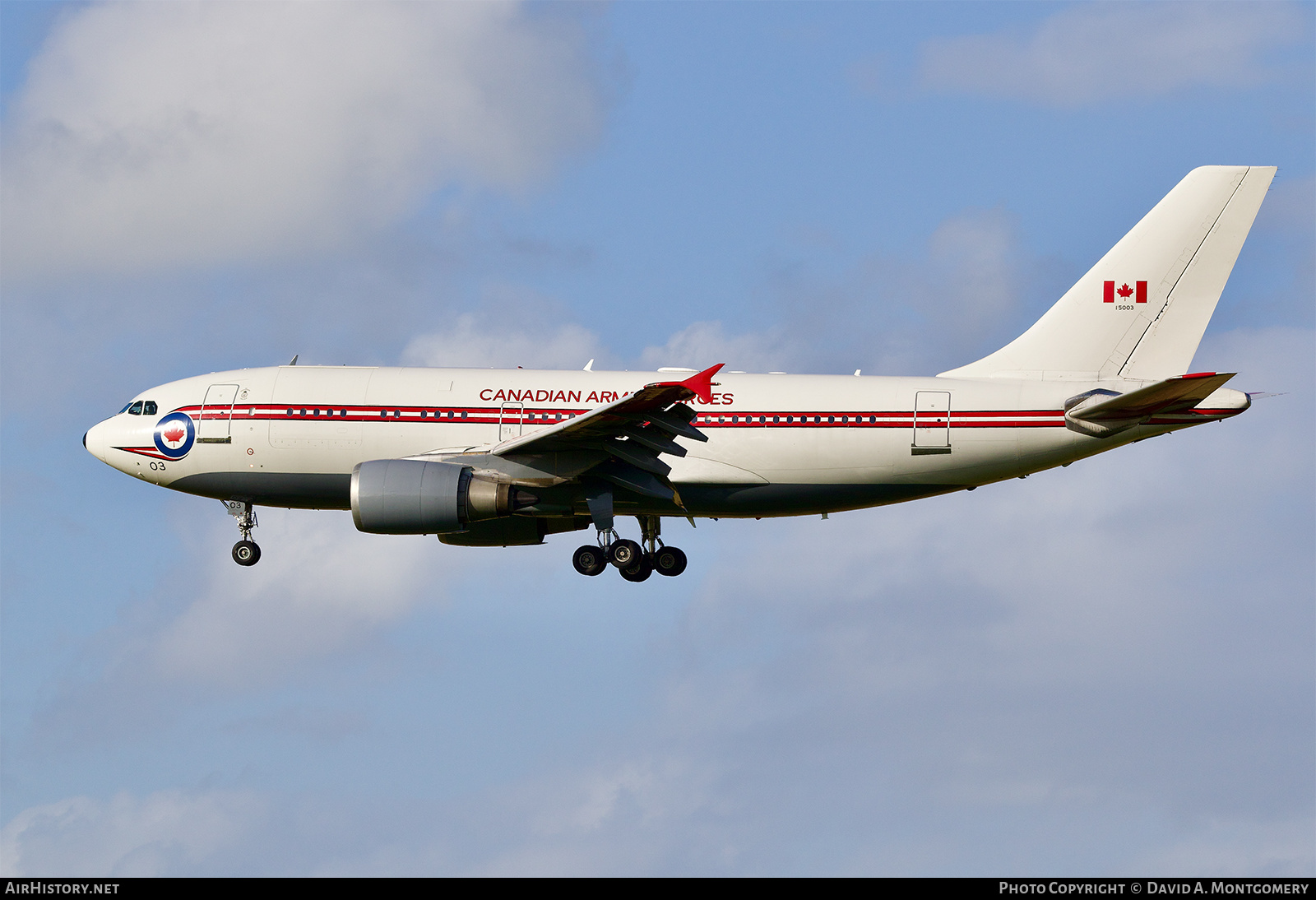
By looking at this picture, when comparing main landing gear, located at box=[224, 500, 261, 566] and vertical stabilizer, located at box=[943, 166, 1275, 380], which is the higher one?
vertical stabilizer, located at box=[943, 166, 1275, 380]

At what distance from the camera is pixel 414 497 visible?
36.6m

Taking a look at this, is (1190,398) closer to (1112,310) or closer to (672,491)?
(1112,310)

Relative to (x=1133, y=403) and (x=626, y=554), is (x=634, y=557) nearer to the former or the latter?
(x=626, y=554)

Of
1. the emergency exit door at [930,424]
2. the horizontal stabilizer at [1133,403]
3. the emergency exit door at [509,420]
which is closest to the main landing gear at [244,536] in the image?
the emergency exit door at [509,420]

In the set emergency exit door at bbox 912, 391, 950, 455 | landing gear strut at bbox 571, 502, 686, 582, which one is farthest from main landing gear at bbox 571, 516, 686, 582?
emergency exit door at bbox 912, 391, 950, 455

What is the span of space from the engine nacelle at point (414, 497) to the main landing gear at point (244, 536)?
4.85 m

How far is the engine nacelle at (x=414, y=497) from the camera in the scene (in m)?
36.6

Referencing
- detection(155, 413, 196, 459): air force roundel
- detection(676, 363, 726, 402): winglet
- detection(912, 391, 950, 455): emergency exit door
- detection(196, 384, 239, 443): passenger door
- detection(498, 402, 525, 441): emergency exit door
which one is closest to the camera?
detection(676, 363, 726, 402): winglet

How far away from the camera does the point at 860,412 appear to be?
125 ft

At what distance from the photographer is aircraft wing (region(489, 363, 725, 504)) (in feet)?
116

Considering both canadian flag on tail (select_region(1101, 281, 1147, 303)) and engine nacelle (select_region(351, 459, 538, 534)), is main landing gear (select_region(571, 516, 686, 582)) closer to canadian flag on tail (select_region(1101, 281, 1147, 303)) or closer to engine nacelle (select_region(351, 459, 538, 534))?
engine nacelle (select_region(351, 459, 538, 534))

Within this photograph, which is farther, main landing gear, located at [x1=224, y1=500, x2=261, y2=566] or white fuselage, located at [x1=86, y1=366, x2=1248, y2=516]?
main landing gear, located at [x1=224, y1=500, x2=261, y2=566]

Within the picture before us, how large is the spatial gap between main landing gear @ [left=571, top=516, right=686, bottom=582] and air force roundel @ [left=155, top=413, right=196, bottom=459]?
1023cm

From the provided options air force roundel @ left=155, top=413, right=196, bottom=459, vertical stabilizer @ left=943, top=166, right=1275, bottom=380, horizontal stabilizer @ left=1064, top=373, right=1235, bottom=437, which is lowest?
air force roundel @ left=155, top=413, right=196, bottom=459
